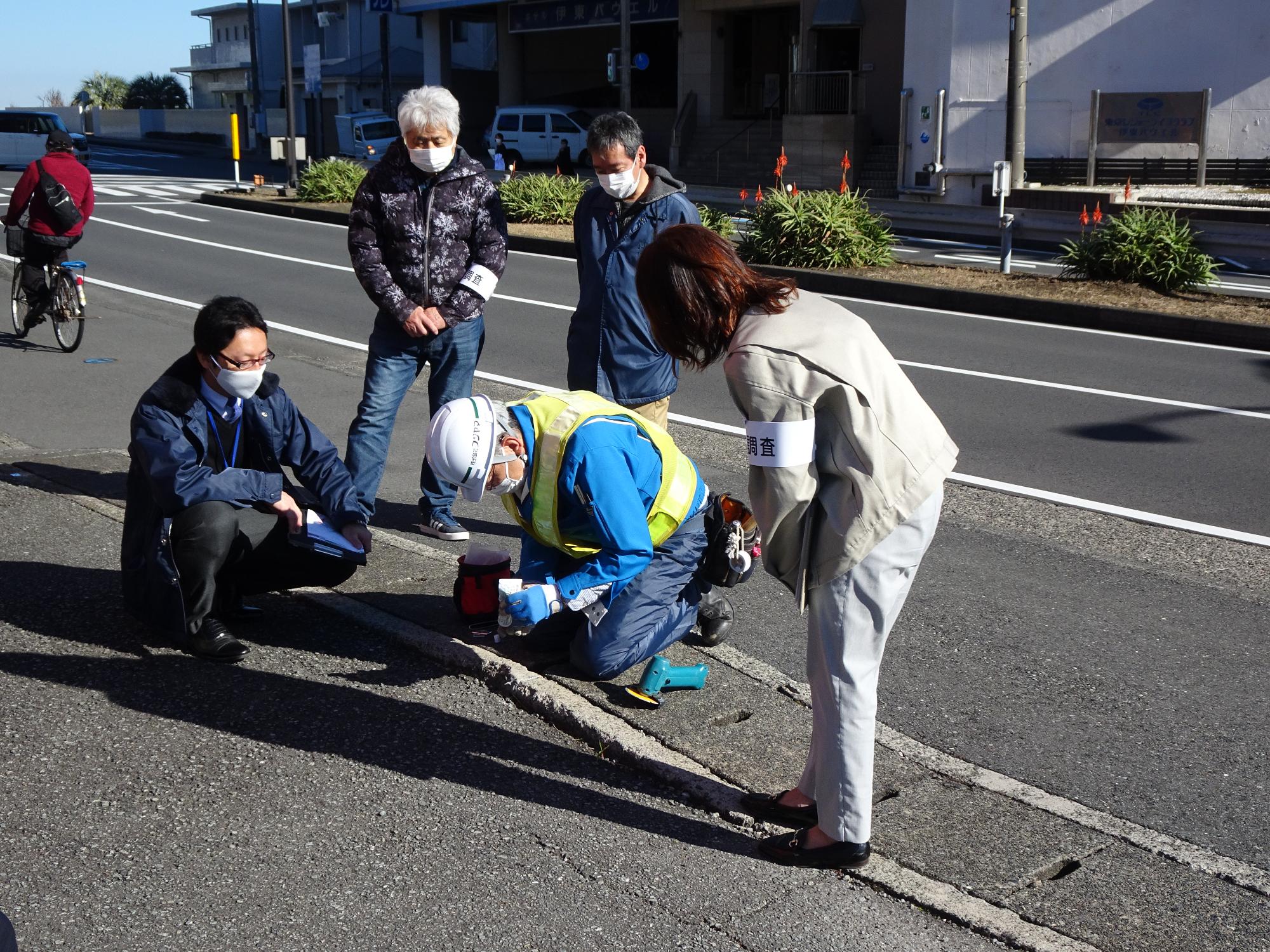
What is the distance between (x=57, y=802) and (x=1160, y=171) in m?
24.8

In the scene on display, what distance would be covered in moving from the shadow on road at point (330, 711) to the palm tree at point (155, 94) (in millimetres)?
86064

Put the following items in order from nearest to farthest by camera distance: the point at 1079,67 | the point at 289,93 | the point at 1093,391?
the point at 1093,391 → the point at 1079,67 → the point at 289,93

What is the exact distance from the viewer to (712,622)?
477 centimetres

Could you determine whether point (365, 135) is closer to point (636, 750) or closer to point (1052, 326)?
point (1052, 326)

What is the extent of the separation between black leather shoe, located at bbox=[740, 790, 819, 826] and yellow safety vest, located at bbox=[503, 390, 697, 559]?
88cm

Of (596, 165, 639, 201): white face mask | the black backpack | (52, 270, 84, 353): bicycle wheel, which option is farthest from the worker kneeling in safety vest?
the black backpack

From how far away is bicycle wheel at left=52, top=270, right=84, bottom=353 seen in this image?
35.8 feet

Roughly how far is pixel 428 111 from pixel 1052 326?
902 centimetres

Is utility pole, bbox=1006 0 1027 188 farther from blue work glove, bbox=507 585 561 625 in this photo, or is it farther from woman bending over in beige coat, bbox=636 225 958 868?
woman bending over in beige coat, bbox=636 225 958 868

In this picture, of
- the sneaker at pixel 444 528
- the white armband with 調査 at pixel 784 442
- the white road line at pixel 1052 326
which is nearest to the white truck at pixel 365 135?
the white road line at pixel 1052 326

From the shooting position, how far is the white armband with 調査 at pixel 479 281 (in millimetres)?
6012

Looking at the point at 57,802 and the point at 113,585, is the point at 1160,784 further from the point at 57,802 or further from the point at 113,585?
the point at 113,585

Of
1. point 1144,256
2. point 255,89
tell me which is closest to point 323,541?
point 1144,256

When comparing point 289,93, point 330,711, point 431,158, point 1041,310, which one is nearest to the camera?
point 330,711
